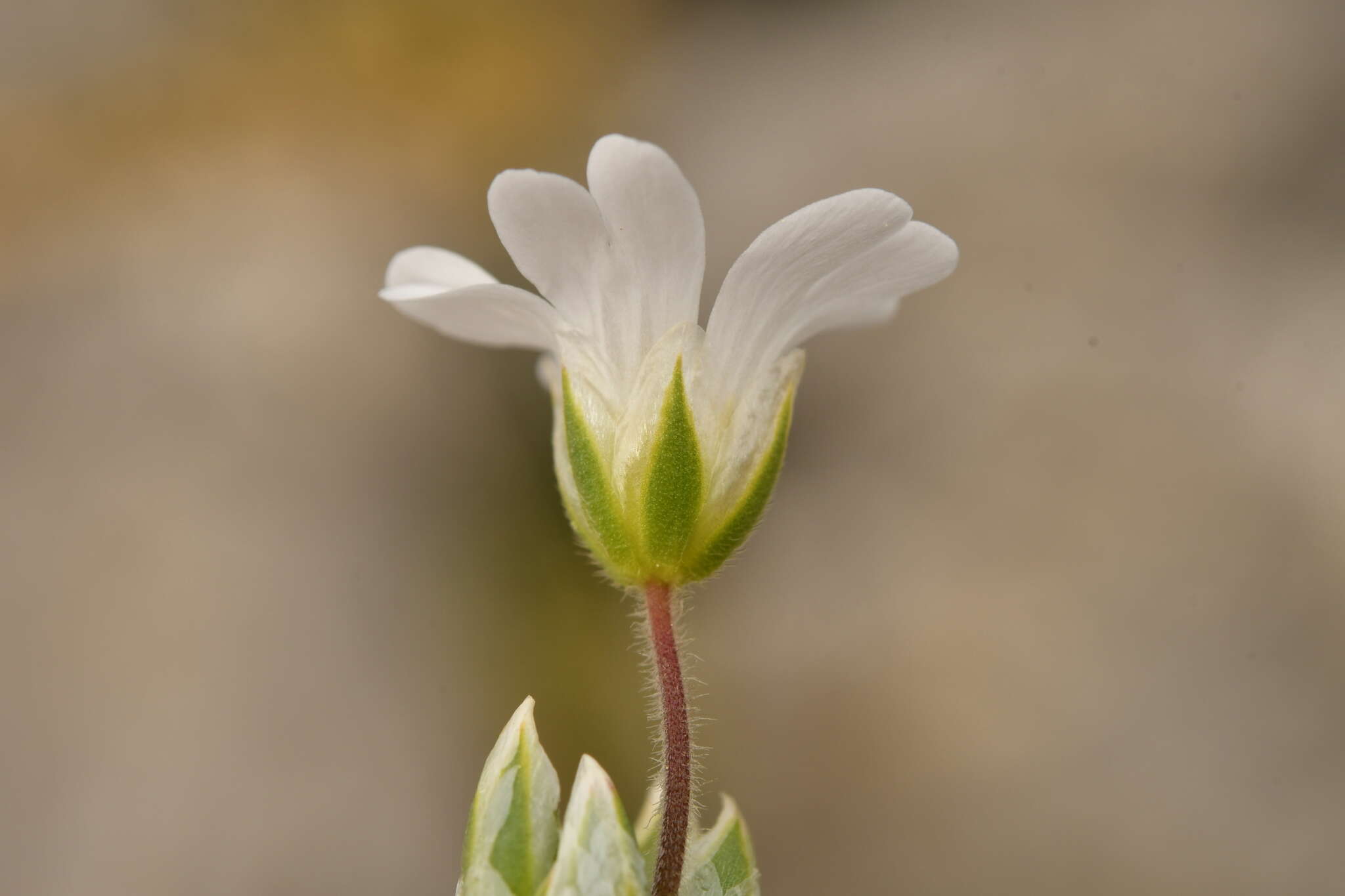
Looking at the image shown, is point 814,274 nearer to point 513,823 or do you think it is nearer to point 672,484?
point 672,484

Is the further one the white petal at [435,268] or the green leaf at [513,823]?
the white petal at [435,268]

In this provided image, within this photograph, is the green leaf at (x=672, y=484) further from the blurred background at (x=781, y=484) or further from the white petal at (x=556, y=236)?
the blurred background at (x=781, y=484)

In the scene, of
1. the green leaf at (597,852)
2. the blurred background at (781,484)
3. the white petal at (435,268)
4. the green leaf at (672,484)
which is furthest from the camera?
the blurred background at (781,484)

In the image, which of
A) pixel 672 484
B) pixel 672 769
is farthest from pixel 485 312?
pixel 672 769

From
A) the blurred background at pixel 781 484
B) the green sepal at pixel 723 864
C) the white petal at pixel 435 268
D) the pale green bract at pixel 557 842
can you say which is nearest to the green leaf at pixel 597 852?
the pale green bract at pixel 557 842

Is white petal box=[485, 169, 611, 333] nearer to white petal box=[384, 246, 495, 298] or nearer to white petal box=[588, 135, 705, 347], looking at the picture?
white petal box=[588, 135, 705, 347]

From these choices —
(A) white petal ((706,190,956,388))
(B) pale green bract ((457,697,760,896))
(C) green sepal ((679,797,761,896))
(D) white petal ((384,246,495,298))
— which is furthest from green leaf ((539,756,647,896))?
(D) white petal ((384,246,495,298))

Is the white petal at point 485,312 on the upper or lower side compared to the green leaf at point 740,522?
upper
